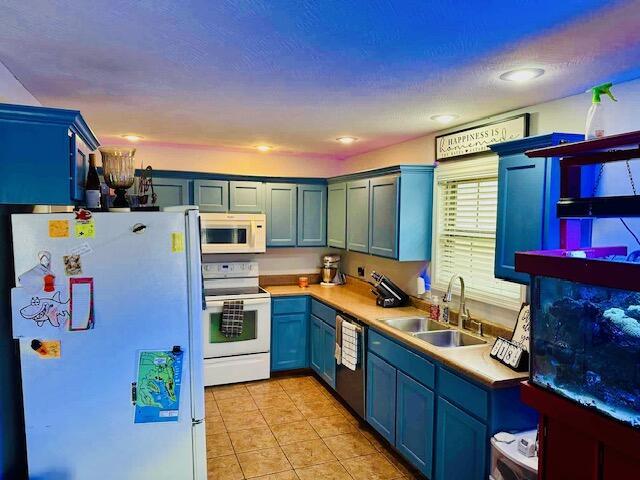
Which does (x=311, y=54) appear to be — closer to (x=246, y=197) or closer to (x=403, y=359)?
(x=403, y=359)

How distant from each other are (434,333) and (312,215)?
211cm

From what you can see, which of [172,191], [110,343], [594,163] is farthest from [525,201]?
[172,191]

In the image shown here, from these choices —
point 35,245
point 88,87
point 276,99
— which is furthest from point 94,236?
point 276,99

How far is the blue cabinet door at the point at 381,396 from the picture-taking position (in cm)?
295

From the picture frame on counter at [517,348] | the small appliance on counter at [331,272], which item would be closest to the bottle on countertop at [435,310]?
the picture frame on counter at [517,348]

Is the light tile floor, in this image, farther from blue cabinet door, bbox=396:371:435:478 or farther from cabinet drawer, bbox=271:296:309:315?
cabinet drawer, bbox=271:296:309:315

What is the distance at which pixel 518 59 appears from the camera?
6.17 ft

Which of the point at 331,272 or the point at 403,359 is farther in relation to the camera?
the point at 331,272

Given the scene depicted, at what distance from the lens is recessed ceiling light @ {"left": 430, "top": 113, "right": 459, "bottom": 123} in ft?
9.49

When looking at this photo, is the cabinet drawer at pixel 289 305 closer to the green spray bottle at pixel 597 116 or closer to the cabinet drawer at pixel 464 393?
the cabinet drawer at pixel 464 393

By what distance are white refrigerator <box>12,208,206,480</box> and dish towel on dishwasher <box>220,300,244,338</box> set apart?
202cm

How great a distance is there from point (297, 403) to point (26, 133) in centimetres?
297

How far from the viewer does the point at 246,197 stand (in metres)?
4.47

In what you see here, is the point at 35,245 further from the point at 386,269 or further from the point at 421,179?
the point at 386,269
